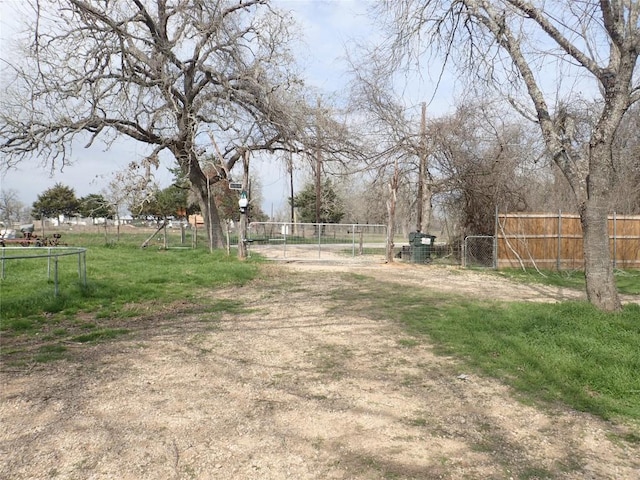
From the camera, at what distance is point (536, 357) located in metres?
5.22

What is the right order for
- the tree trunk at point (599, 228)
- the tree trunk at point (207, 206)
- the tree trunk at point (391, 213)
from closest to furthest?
the tree trunk at point (599, 228)
the tree trunk at point (391, 213)
the tree trunk at point (207, 206)

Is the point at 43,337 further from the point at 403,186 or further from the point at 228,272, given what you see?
the point at 403,186

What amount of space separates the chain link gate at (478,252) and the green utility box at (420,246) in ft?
4.69

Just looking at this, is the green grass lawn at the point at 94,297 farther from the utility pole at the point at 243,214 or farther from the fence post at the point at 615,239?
the fence post at the point at 615,239

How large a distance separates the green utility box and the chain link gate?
4.69ft

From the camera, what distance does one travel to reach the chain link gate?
16.8m

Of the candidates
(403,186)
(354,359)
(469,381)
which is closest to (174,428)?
(354,359)

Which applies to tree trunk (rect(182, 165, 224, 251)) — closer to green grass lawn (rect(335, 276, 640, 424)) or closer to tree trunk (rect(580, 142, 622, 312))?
green grass lawn (rect(335, 276, 640, 424))

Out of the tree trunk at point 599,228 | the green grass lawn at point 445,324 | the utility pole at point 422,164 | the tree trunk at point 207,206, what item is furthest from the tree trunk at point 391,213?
the tree trunk at point 599,228

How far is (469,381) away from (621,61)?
5428mm

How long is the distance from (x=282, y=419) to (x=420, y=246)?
14.9 metres

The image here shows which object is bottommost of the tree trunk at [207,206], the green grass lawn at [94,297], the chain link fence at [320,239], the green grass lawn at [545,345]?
the green grass lawn at [545,345]

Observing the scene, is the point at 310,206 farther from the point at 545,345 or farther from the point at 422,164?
the point at 545,345

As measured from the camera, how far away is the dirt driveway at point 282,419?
287cm
